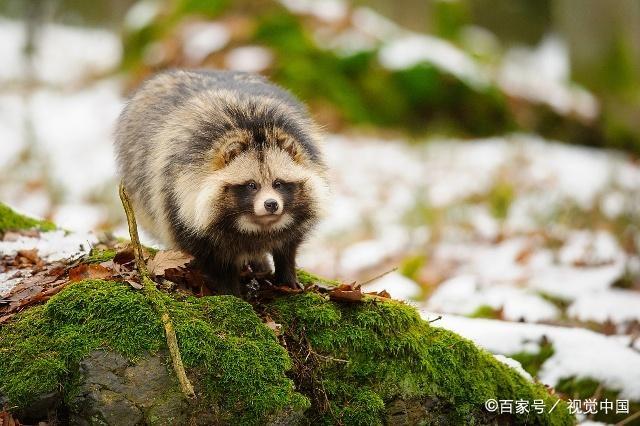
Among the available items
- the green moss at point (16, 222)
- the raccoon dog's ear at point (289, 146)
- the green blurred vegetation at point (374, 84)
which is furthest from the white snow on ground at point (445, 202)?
the raccoon dog's ear at point (289, 146)

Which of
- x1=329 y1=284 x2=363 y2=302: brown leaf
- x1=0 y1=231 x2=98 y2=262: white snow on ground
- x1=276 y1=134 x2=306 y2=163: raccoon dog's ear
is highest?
x1=276 y1=134 x2=306 y2=163: raccoon dog's ear

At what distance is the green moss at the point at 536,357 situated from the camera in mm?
5043

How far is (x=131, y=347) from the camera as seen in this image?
11.0ft

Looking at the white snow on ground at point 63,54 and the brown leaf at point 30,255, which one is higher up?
the white snow on ground at point 63,54

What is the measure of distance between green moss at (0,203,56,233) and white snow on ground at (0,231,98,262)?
197 millimetres

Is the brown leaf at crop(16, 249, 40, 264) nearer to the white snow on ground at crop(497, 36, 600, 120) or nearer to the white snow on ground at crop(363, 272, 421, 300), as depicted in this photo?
the white snow on ground at crop(363, 272, 421, 300)

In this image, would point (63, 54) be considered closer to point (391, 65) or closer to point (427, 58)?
point (391, 65)

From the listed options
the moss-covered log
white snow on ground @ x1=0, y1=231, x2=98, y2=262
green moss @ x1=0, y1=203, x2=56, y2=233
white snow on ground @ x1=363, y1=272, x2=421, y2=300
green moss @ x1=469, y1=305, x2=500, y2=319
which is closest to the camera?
the moss-covered log

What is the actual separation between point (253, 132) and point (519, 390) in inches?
87.6

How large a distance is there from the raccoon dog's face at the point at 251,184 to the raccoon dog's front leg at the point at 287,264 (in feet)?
0.75

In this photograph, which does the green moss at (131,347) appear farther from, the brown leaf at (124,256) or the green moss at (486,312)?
the green moss at (486,312)

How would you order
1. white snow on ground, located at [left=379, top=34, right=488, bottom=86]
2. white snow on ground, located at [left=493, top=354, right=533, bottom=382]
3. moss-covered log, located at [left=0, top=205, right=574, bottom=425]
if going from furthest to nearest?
1. white snow on ground, located at [left=379, top=34, right=488, bottom=86]
2. white snow on ground, located at [left=493, top=354, right=533, bottom=382]
3. moss-covered log, located at [left=0, top=205, right=574, bottom=425]

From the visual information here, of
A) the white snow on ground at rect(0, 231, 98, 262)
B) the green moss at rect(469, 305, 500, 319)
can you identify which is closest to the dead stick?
the white snow on ground at rect(0, 231, 98, 262)

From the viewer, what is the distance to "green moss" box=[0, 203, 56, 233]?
4930 millimetres
